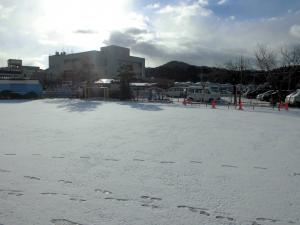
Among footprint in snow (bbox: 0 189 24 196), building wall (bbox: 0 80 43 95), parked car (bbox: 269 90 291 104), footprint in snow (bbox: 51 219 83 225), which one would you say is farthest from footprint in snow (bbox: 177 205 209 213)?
building wall (bbox: 0 80 43 95)

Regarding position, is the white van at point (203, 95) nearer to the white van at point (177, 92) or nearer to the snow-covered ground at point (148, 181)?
the white van at point (177, 92)

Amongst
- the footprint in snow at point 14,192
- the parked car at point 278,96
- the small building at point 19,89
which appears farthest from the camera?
the small building at point 19,89

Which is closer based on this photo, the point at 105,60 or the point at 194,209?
the point at 194,209

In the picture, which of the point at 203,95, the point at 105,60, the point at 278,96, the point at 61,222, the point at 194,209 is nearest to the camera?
the point at 61,222

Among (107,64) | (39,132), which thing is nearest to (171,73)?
(107,64)

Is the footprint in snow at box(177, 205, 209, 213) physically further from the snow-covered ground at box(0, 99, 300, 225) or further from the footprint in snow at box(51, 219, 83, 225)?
the footprint in snow at box(51, 219, 83, 225)

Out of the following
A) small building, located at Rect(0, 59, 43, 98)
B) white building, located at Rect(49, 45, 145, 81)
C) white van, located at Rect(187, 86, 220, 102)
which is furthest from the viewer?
white building, located at Rect(49, 45, 145, 81)

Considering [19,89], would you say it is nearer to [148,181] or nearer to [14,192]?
[14,192]

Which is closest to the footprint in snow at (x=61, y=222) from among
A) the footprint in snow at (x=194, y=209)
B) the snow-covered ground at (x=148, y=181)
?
the snow-covered ground at (x=148, y=181)

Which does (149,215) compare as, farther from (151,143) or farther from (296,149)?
(296,149)

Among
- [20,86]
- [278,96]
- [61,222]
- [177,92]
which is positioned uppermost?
[20,86]

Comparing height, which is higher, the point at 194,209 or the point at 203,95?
the point at 203,95

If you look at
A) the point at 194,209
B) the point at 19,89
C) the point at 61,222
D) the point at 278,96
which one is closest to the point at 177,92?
the point at 278,96

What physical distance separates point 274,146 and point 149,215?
192 inches
